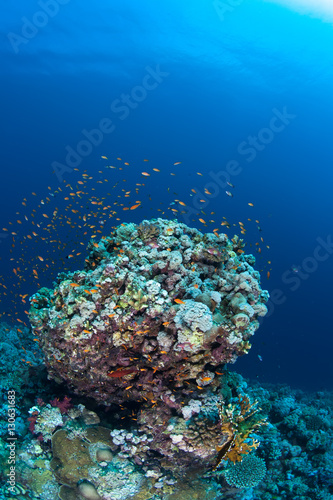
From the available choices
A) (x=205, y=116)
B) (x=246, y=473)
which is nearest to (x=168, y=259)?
(x=246, y=473)

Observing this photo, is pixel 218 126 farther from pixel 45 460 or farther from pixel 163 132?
pixel 45 460

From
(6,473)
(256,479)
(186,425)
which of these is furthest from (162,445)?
(6,473)

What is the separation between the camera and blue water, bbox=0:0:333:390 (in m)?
48.0

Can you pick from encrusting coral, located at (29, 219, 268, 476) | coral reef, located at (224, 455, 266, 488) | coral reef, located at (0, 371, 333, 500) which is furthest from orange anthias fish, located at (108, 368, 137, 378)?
coral reef, located at (224, 455, 266, 488)

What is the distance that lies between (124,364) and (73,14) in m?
57.7

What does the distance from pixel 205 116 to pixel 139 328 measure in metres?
82.0

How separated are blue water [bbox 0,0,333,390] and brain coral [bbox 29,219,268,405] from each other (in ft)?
31.4

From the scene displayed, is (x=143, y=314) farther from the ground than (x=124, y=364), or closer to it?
farther from the ground

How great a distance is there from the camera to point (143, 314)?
6758 millimetres

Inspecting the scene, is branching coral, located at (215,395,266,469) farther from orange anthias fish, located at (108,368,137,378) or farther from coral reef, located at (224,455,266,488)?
orange anthias fish, located at (108,368,137,378)

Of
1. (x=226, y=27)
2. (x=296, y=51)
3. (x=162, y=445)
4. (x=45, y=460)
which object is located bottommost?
(x=162, y=445)

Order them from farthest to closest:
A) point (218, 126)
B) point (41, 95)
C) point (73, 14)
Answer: point (218, 126) → point (41, 95) → point (73, 14)

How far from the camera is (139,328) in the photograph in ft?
21.7

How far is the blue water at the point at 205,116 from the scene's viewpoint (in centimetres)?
4800
